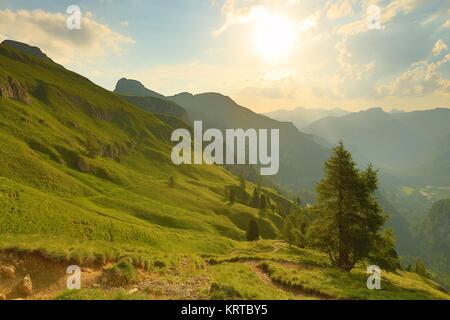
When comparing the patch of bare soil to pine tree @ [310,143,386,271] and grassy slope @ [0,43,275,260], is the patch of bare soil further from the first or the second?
pine tree @ [310,143,386,271]

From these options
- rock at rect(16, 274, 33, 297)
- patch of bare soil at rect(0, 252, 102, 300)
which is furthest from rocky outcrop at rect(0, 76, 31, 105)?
rock at rect(16, 274, 33, 297)

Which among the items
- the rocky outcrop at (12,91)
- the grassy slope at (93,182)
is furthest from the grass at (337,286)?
the rocky outcrop at (12,91)

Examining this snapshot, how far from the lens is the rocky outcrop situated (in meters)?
111

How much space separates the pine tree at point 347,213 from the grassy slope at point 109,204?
3630 mm

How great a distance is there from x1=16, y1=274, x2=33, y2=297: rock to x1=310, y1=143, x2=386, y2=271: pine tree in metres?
26.5

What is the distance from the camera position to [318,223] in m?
35.7

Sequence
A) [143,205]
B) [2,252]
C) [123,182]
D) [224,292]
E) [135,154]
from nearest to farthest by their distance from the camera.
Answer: [224,292]
[2,252]
[143,205]
[123,182]
[135,154]

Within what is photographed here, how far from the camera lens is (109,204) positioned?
70.1 metres

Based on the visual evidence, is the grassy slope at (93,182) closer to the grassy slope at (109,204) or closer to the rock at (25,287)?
the grassy slope at (109,204)

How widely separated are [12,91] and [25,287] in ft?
395

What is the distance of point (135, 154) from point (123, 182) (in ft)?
187

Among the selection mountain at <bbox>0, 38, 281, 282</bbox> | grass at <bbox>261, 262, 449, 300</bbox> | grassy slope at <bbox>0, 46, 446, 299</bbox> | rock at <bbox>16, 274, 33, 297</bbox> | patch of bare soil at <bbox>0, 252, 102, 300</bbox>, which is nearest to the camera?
rock at <bbox>16, 274, 33, 297</bbox>
